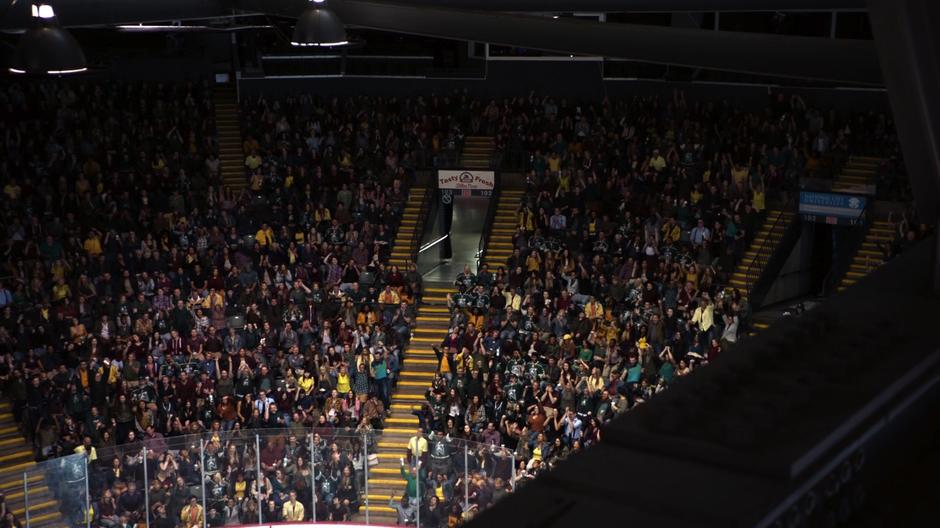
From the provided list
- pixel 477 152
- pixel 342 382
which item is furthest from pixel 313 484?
pixel 477 152

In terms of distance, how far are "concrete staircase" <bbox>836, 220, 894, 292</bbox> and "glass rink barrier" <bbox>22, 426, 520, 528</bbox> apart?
8.82 metres

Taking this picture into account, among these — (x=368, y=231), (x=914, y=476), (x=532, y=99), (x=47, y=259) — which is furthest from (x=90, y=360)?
(x=914, y=476)

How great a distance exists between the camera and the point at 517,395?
22078 mm

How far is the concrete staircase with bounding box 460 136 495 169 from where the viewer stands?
31562mm

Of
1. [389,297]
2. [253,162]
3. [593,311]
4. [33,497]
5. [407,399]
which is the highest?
[253,162]

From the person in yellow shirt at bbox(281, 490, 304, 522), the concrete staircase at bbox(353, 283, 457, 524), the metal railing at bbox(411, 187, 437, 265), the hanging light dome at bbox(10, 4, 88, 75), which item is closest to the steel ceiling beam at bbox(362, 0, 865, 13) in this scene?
the concrete staircase at bbox(353, 283, 457, 524)

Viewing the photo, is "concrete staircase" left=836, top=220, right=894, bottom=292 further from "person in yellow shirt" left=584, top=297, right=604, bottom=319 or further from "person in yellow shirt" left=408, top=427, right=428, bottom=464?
"person in yellow shirt" left=408, top=427, right=428, bottom=464

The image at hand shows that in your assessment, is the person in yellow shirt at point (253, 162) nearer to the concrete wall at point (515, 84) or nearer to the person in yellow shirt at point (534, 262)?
the concrete wall at point (515, 84)

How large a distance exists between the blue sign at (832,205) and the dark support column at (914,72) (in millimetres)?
18909

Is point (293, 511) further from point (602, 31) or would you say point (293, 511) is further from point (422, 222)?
point (422, 222)

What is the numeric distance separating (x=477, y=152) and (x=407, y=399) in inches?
383

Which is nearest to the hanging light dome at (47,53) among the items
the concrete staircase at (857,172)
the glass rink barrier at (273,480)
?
the glass rink barrier at (273,480)

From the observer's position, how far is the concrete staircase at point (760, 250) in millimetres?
24750

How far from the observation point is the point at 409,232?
2939 centimetres
